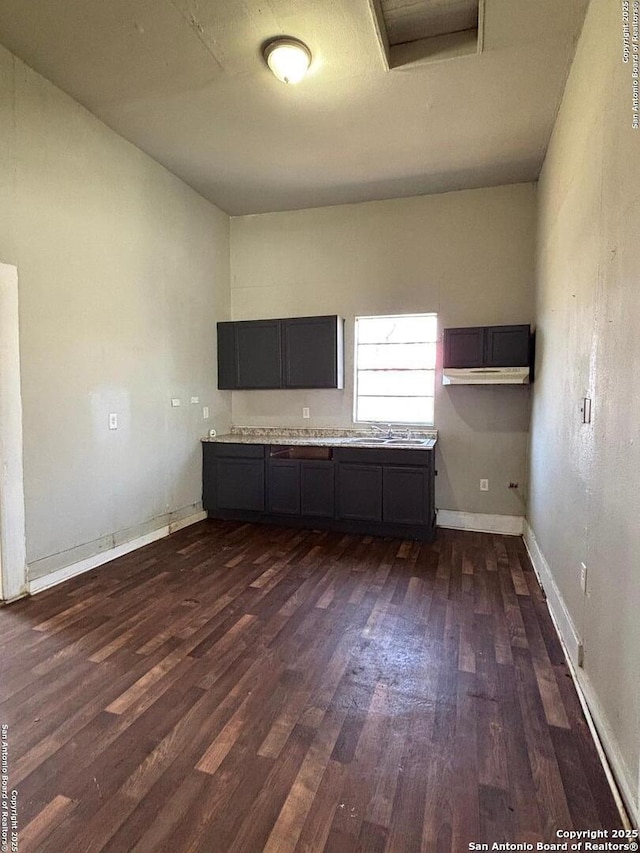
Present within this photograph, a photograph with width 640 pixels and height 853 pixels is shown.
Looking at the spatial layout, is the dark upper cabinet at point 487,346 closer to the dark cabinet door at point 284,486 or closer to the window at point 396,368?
the window at point 396,368

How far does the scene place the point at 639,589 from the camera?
141 centimetres

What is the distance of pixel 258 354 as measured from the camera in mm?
4859

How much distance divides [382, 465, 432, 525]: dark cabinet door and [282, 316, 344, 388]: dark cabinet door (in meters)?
1.17

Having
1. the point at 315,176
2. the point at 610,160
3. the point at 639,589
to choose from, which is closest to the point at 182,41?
the point at 315,176

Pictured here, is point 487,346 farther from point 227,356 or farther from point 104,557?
point 104,557

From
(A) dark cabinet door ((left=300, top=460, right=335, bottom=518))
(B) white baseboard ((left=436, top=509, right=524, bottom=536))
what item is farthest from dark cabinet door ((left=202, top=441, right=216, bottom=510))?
(B) white baseboard ((left=436, top=509, right=524, bottom=536))

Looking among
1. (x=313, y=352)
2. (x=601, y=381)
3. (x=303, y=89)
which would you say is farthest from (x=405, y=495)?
(x=303, y=89)

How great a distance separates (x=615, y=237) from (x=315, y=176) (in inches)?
123

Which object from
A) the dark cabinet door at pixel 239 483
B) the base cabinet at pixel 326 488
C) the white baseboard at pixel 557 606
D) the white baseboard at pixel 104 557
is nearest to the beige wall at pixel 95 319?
the white baseboard at pixel 104 557

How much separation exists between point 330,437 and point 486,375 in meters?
1.72

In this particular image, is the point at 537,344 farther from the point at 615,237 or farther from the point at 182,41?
the point at 182,41

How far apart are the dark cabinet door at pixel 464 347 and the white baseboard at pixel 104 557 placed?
9.98 ft

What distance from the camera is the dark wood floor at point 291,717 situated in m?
1.37

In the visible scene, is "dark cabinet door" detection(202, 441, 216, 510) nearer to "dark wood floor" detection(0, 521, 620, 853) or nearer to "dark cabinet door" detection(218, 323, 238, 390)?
"dark cabinet door" detection(218, 323, 238, 390)
